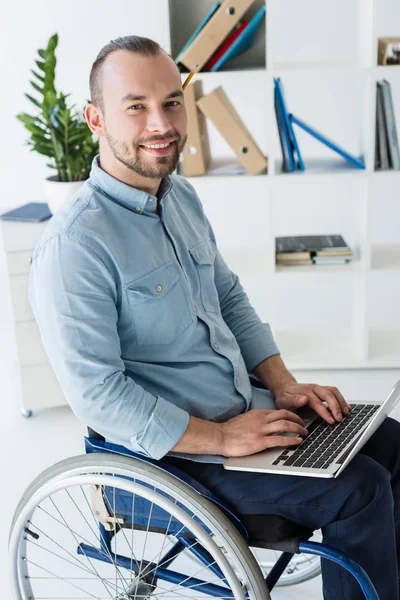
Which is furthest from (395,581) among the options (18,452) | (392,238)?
(392,238)

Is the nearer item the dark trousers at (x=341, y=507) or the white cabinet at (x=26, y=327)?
the dark trousers at (x=341, y=507)

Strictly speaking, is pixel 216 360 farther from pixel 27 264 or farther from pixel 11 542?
pixel 27 264

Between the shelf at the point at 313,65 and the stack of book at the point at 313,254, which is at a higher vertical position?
the shelf at the point at 313,65

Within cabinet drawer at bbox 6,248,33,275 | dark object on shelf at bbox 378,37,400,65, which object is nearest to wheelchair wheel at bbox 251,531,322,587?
cabinet drawer at bbox 6,248,33,275

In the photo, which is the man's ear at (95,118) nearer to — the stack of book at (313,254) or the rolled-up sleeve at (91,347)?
the rolled-up sleeve at (91,347)

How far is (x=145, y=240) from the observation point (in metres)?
1.64

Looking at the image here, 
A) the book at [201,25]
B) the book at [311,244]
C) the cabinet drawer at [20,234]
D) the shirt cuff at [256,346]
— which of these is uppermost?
the book at [201,25]

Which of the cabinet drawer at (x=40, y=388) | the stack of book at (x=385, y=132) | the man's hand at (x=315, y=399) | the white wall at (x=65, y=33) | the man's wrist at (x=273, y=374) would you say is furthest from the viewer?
the white wall at (x=65, y=33)

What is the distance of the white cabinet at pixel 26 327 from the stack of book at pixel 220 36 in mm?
755

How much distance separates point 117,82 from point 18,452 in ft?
4.94

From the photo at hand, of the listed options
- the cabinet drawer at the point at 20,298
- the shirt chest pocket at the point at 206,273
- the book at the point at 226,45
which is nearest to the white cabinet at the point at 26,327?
the cabinet drawer at the point at 20,298

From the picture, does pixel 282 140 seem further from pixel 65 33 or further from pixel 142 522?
pixel 65 33

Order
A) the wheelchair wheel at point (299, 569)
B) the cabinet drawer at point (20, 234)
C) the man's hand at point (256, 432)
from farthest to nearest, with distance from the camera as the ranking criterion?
1. the cabinet drawer at point (20, 234)
2. the wheelchair wheel at point (299, 569)
3. the man's hand at point (256, 432)

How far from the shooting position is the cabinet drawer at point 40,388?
2.81 meters
